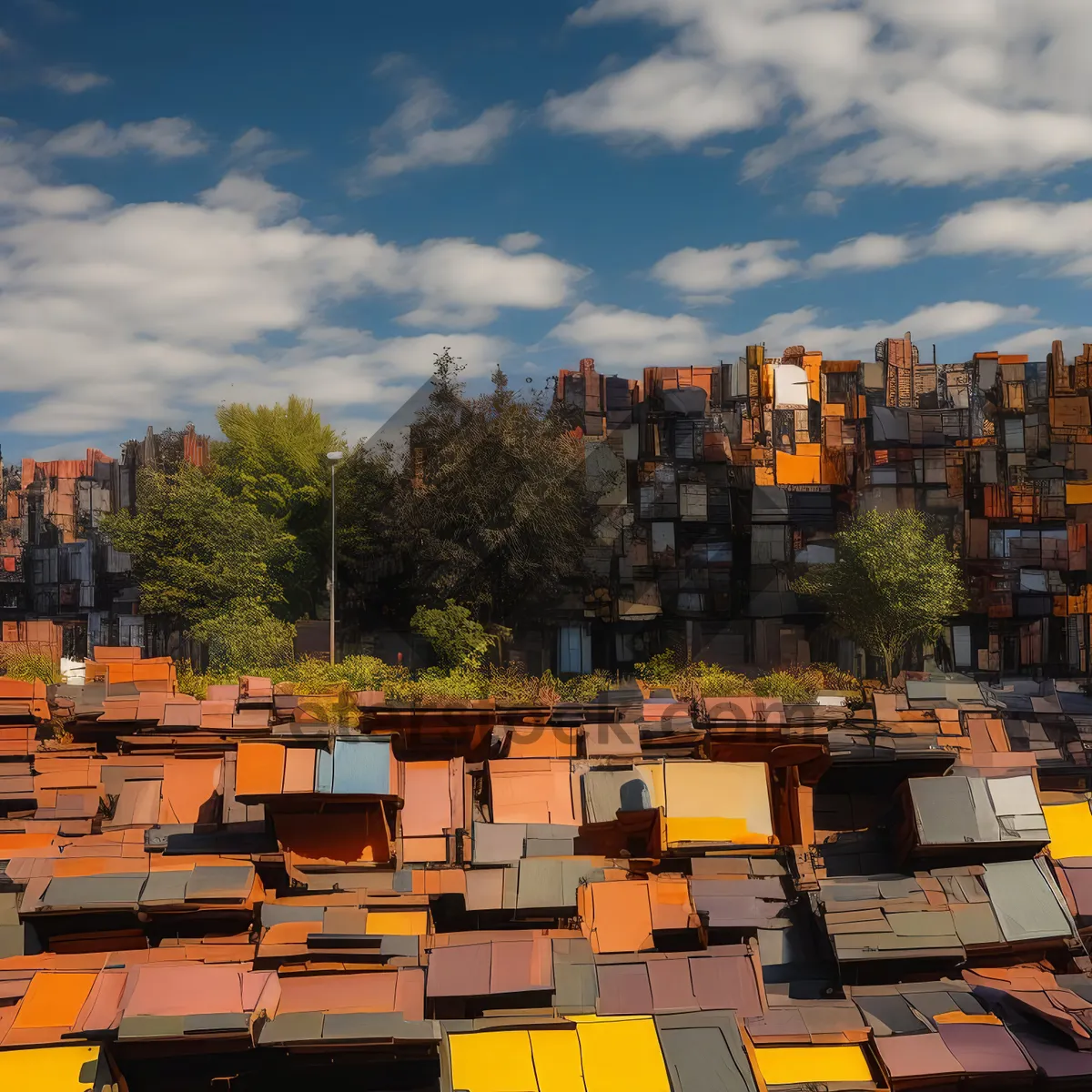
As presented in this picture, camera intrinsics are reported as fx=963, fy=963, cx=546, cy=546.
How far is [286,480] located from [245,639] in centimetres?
896

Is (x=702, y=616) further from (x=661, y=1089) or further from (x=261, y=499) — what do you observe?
(x=661, y=1089)

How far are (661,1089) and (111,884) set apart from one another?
641 centimetres

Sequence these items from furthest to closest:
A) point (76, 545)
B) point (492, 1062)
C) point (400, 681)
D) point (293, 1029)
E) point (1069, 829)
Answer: point (76, 545) < point (400, 681) < point (1069, 829) < point (492, 1062) < point (293, 1029)

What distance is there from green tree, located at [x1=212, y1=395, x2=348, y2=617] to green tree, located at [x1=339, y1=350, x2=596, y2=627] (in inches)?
259

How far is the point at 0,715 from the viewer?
16.9 m

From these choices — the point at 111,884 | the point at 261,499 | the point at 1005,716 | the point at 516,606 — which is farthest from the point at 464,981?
the point at 261,499

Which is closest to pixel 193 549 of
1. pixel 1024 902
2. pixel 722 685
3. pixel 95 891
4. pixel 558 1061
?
pixel 722 685

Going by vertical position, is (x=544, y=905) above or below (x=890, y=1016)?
above

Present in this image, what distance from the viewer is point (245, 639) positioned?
27.7 meters

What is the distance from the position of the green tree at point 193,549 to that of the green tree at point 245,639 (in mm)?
432

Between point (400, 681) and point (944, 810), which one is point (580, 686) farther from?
point (944, 810)

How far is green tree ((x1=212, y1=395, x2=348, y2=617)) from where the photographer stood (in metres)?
34.2

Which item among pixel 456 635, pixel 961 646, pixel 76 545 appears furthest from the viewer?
pixel 76 545

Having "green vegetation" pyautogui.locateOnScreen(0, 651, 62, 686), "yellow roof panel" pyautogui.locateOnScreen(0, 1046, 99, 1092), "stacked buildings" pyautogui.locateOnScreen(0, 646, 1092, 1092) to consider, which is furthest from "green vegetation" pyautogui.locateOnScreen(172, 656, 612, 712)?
"yellow roof panel" pyautogui.locateOnScreen(0, 1046, 99, 1092)
